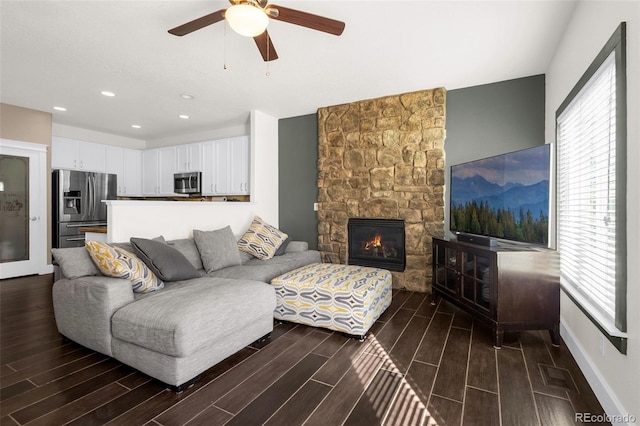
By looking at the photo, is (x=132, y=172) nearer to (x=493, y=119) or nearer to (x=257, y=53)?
(x=257, y=53)

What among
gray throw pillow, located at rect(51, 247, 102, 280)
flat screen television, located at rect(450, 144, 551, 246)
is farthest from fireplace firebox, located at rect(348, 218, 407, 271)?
gray throw pillow, located at rect(51, 247, 102, 280)

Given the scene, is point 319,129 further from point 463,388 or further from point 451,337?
point 463,388

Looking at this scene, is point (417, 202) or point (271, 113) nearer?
point (417, 202)

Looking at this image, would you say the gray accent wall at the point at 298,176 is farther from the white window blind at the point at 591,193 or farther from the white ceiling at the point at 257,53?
the white window blind at the point at 591,193

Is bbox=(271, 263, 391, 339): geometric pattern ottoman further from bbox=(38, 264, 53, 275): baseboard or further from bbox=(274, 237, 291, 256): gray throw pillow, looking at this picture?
bbox=(38, 264, 53, 275): baseboard

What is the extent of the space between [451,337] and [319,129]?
332 centimetres

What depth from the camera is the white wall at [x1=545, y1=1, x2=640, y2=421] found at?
1.41 metres

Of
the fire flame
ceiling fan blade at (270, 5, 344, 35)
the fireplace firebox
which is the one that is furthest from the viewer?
the fire flame

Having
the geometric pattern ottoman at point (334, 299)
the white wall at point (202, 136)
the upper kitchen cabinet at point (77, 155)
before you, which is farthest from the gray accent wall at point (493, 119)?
the upper kitchen cabinet at point (77, 155)

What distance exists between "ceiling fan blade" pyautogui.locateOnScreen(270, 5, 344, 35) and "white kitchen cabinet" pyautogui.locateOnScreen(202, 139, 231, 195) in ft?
11.9

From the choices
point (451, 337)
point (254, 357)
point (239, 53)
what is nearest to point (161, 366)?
point (254, 357)

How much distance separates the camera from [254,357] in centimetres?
225

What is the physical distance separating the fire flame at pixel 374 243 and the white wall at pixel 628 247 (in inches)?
87.3

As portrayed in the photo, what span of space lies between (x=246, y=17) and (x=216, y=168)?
404cm
